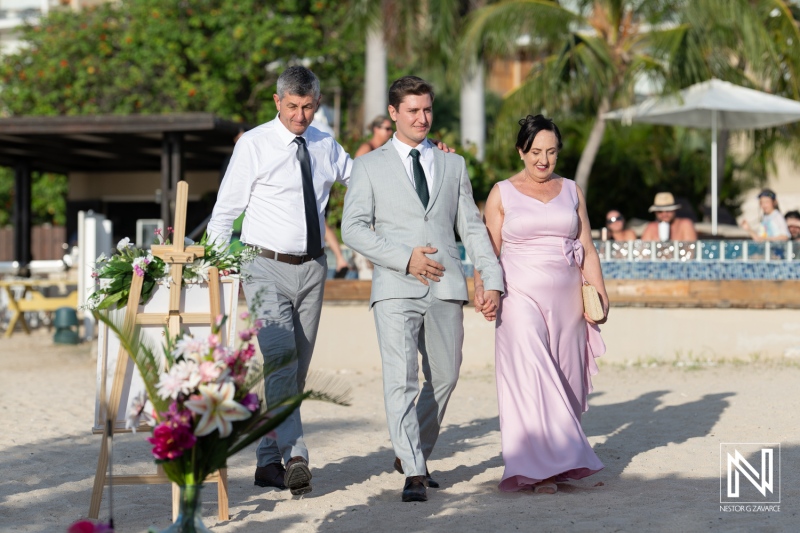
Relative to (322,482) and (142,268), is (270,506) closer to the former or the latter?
(322,482)

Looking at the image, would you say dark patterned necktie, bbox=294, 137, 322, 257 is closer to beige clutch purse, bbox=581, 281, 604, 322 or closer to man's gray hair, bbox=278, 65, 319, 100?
man's gray hair, bbox=278, 65, 319, 100

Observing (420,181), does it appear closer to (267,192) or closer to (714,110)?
(267,192)

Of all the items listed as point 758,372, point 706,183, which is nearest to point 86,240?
point 758,372

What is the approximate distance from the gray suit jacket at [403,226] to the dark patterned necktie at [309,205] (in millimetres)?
227

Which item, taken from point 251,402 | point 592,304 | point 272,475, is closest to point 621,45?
point 592,304

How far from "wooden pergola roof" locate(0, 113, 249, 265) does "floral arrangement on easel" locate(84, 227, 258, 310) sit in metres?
9.91

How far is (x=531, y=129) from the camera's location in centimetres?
624

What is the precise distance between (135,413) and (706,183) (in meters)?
20.8

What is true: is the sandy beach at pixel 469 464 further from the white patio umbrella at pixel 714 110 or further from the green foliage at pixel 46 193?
the green foliage at pixel 46 193

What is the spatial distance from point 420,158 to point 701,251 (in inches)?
258

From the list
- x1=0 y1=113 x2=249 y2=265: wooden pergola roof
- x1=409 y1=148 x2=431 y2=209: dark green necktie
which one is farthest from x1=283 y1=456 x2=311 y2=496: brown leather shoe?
x1=0 y1=113 x2=249 y2=265: wooden pergola roof

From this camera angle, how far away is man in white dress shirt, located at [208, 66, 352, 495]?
5.96m

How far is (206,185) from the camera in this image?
74.6 feet

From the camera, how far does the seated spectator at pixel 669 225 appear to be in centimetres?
1243
